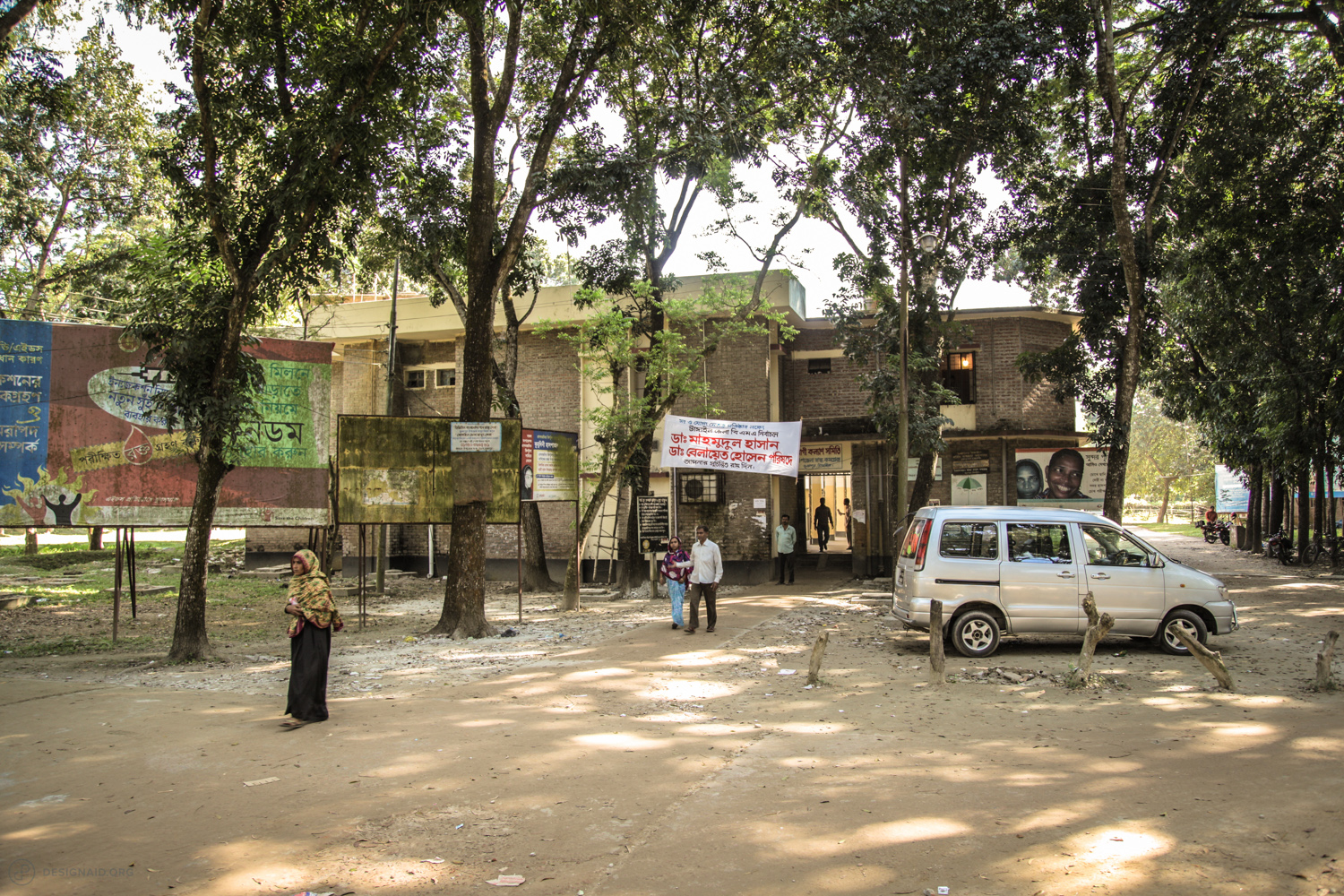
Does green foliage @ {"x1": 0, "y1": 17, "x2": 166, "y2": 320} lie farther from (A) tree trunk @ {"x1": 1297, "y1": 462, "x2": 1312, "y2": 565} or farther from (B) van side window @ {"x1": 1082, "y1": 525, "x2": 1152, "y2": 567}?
(A) tree trunk @ {"x1": 1297, "y1": 462, "x2": 1312, "y2": 565}

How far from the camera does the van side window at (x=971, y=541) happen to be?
36.6 feet

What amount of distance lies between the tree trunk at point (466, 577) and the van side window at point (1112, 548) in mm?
8717

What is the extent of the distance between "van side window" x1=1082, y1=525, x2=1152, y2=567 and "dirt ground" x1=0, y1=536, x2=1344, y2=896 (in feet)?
3.98

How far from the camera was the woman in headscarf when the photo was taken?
7945 mm

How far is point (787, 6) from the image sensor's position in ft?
55.1

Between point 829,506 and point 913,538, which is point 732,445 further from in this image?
point 829,506

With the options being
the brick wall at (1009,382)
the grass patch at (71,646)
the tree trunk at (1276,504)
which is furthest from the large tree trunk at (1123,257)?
the grass patch at (71,646)

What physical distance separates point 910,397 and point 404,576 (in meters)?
14.7

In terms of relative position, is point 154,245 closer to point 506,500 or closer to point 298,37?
point 298,37

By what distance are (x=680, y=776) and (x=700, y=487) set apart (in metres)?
15.5

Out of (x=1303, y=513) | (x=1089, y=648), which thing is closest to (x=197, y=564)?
(x=1089, y=648)

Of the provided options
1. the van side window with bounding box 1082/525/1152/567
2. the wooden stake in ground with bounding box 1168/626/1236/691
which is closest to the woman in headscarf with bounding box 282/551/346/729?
the wooden stake in ground with bounding box 1168/626/1236/691

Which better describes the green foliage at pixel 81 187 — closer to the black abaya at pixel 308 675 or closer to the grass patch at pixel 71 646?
the grass patch at pixel 71 646

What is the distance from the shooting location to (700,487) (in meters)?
21.8
